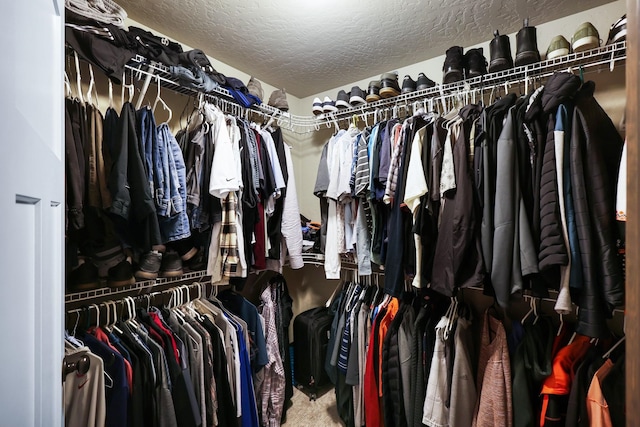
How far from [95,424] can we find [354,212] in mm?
1441

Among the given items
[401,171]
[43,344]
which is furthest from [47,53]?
[401,171]

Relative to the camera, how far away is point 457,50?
5.29 ft

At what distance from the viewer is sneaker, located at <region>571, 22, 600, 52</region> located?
50.3 inches

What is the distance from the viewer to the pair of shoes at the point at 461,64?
1558mm

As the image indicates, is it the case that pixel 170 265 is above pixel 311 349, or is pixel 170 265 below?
above

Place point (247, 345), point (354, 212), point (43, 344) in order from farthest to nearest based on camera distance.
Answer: point (354, 212)
point (247, 345)
point (43, 344)

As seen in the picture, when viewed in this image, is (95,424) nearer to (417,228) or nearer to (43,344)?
(43,344)

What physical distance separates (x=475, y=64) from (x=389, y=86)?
0.46m

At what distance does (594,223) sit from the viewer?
1.06 metres

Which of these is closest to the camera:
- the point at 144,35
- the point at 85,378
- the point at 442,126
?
the point at 85,378

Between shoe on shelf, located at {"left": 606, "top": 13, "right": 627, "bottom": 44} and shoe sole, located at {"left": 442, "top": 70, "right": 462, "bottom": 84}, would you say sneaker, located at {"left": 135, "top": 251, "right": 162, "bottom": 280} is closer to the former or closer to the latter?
shoe sole, located at {"left": 442, "top": 70, "right": 462, "bottom": 84}

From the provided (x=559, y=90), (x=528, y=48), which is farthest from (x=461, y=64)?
(x=559, y=90)

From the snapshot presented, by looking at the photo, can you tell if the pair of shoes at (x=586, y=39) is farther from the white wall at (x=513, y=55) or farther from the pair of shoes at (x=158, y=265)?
the pair of shoes at (x=158, y=265)

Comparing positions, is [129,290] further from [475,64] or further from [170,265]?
[475,64]
